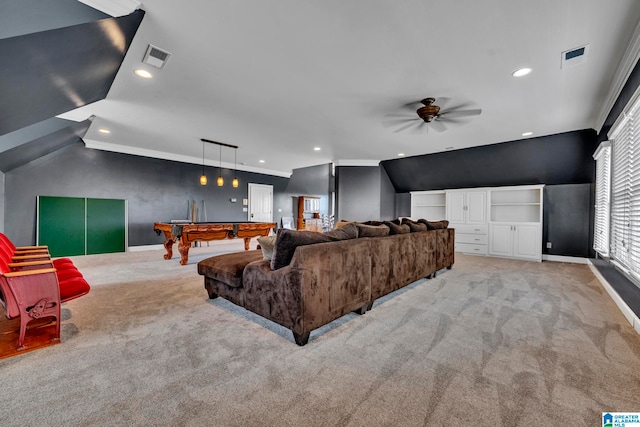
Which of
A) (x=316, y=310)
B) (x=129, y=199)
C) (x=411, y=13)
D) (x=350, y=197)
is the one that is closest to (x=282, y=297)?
(x=316, y=310)

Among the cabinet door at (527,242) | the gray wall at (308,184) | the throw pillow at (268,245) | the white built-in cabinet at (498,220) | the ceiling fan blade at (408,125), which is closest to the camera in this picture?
the throw pillow at (268,245)

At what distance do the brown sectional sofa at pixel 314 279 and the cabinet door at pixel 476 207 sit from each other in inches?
157

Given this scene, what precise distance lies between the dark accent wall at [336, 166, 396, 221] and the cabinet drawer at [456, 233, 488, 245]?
6.83 feet

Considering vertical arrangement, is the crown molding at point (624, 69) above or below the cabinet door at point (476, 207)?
above

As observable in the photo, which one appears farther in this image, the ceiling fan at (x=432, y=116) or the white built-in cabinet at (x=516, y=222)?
the white built-in cabinet at (x=516, y=222)

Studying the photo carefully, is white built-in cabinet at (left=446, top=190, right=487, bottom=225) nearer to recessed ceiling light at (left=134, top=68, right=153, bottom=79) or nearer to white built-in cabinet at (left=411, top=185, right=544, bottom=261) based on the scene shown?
white built-in cabinet at (left=411, top=185, right=544, bottom=261)

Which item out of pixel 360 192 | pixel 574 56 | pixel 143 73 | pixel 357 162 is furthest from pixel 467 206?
pixel 143 73

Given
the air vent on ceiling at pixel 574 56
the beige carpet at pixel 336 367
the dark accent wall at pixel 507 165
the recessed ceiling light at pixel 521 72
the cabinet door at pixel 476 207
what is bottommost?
the beige carpet at pixel 336 367

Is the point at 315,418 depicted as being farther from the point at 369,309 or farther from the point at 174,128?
the point at 174,128

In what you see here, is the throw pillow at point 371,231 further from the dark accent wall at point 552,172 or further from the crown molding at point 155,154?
the crown molding at point 155,154

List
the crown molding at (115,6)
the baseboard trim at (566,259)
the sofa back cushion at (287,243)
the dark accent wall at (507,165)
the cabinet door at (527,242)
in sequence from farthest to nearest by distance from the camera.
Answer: the cabinet door at (527,242)
the baseboard trim at (566,259)
the dark accent wall at (507,165)
the sofa back cushion at (287,243)
the crown molding at (115,6)

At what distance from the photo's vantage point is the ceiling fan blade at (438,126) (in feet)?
14.0

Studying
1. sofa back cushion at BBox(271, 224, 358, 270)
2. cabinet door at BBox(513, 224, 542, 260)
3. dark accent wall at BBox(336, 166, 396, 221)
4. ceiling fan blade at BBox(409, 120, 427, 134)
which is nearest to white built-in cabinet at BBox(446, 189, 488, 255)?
cabinet door at BBox(513, 224, 542, 260)

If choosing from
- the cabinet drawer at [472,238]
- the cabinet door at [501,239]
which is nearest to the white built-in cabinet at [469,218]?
the cabinet drawer at [472,238]
